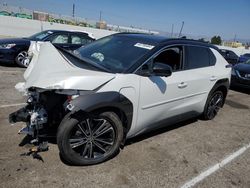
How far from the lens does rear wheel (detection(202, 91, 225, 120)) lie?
17.9 ft

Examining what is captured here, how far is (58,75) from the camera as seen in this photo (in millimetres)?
3137

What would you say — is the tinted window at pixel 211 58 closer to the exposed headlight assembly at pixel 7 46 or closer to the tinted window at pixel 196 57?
the tinted window at pixel 196 57

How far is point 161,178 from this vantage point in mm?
3357

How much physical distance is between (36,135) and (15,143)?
65 centimetres

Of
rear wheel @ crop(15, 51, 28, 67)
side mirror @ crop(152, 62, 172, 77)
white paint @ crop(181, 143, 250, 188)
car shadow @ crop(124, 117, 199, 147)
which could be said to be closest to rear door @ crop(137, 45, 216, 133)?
side mirror @ crop(152, 62, 172, 77)

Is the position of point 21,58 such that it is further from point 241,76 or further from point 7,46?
point 241,76

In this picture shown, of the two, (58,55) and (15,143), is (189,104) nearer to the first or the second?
(58,55)

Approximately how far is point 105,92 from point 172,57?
1.60 meters

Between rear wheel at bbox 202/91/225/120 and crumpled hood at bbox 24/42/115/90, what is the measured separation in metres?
2.79

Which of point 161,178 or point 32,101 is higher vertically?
point 32,101

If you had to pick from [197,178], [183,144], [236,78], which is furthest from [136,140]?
[236,78]

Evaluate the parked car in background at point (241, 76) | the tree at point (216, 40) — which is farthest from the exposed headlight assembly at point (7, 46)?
the tree at point (216, 40)

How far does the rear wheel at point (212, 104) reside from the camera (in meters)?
5.46

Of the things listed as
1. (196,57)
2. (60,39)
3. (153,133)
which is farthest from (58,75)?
(60,39)
